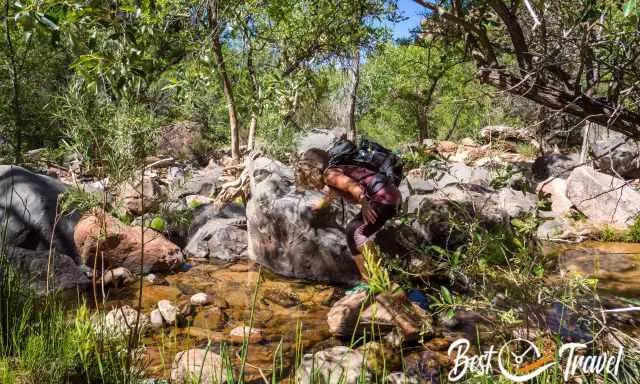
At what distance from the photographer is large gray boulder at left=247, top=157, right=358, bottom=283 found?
6.42 m

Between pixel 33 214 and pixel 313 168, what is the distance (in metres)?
4.55

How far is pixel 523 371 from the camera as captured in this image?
7.59 feet

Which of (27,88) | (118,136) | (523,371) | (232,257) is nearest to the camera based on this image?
(523,371)

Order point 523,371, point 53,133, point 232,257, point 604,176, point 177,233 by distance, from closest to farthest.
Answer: point 523,371 → point 232,257 → point 177,233 → point 604,176 → point 53,133

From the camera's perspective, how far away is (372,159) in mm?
4902

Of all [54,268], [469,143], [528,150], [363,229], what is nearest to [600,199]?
[363,229]

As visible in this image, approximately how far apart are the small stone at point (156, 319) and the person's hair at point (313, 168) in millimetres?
2159

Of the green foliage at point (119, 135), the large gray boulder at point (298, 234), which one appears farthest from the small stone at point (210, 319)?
the green foliage at point (119, 135)

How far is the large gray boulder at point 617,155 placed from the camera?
2518 millimetres

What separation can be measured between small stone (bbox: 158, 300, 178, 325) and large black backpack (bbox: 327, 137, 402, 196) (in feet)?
7.70

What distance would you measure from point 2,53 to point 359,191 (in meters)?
14.3

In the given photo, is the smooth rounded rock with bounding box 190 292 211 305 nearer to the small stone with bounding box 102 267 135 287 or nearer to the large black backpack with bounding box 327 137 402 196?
the small stone with bounding box 102 267 135 287

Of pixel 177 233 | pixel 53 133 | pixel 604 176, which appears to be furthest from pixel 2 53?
pixel 604 176

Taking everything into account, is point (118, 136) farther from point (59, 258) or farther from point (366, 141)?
point (59, 258)
